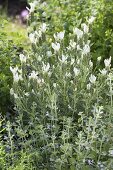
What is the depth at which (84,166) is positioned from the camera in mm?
2912

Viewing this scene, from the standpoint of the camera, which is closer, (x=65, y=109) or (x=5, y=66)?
(x=65, y=109)

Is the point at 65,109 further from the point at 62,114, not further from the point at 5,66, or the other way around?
the point at 5,66

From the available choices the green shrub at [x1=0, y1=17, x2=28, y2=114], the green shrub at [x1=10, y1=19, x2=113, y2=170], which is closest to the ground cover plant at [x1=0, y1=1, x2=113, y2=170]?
the green shrub at [x1=10, y1=19, x2=113, y2=170]

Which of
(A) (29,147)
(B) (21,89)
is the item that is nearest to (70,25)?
(B) (21,89)

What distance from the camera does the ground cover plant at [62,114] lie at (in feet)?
9.68

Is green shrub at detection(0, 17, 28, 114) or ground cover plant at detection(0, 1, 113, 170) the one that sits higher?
green shrub at detection(0, 17, 28, 114)

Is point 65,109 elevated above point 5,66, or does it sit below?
below

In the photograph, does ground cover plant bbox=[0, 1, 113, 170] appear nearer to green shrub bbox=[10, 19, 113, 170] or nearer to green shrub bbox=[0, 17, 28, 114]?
green shrub bbox=[10, 19, 113, 170]

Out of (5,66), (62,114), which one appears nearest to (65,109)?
(62,114)

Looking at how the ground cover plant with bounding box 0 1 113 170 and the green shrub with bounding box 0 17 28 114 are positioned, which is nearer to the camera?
the ground cover plant with bounding box 0 1 113 170

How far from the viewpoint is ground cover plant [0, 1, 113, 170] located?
9.68ft

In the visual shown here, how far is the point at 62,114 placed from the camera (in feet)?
11.0

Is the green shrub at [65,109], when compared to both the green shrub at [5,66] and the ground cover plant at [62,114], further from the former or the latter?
the green shrub at [5,66]

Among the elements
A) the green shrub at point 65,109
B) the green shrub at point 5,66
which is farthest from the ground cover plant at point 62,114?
the green shrub at point 5,66
